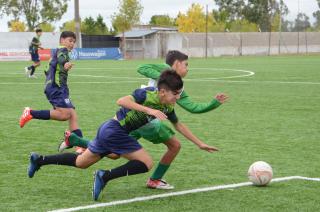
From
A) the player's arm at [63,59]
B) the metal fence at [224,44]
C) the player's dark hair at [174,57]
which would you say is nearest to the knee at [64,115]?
the player's arm at [63,59]

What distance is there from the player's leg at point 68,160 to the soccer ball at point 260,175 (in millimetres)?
1568

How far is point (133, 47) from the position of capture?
60.0 meters

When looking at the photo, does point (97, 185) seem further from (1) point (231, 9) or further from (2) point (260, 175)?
(1) point (231, 9)

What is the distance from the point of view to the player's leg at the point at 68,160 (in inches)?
245

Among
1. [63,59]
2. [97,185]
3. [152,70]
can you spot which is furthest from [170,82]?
[63,59]

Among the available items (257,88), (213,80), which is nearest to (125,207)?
(257,88)

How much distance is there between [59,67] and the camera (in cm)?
917

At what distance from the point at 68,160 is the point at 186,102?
1.35 meters

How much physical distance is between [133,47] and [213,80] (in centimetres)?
3735

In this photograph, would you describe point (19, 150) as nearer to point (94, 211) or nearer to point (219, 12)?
point (94, 211)

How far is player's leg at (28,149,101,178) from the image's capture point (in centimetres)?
622

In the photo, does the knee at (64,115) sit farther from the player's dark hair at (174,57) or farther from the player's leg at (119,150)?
the player's leg at (119,150)

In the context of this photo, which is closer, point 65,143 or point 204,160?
point 204,160

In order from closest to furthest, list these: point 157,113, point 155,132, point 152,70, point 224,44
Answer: point 157,113, point 155,132, point 152,70, point 224,44
